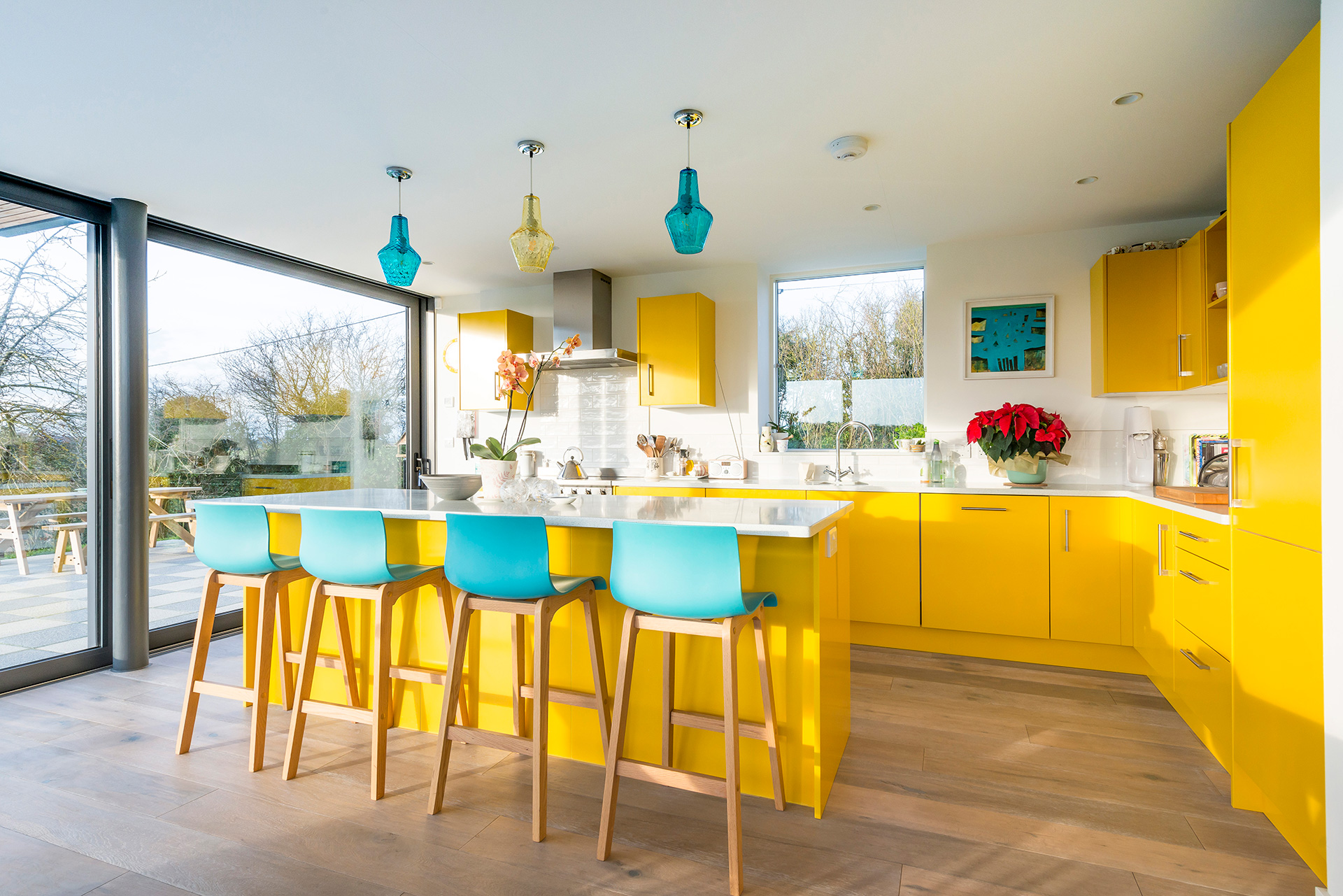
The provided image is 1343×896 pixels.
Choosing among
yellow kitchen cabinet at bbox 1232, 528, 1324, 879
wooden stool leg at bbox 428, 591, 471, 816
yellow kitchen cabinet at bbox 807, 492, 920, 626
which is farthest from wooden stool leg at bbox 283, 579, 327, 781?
yellow kitchen cabinet at bbox 1232, 528, 1324, 879

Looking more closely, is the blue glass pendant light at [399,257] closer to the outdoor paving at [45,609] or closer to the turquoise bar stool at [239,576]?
the turquoise bar stool at [239,576]

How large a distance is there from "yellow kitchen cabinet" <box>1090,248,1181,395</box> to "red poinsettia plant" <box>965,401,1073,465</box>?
0.36 m

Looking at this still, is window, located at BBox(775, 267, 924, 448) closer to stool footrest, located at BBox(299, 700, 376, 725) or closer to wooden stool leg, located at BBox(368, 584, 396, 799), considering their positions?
wooden stool leg, located at BBox(368, 584, 396, 799)

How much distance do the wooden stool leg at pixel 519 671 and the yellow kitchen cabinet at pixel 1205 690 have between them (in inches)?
94.9

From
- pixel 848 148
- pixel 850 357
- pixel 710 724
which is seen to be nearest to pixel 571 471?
pixel 850 357

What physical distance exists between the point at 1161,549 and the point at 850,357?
7.59 feet

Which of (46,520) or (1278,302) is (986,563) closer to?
(1278,302)

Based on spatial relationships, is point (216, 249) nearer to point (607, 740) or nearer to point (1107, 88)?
point (607, 740)

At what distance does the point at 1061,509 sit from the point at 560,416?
11.6 ft

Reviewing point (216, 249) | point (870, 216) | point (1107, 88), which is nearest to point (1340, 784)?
point (1107, 88)

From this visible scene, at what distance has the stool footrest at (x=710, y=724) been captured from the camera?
2031 mm

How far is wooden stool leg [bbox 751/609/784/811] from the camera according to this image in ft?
6.66

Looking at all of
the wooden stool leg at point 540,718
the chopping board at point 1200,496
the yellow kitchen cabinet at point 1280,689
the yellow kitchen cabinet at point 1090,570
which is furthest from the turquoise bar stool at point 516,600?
the yellow kitchen cabinet at point 1090,570

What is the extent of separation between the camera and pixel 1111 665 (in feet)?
11.4
